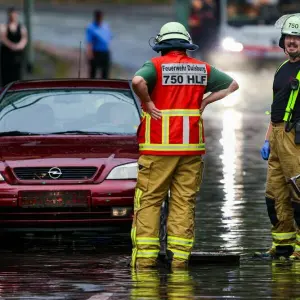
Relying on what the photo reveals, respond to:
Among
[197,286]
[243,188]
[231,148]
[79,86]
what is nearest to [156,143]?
[197,286]

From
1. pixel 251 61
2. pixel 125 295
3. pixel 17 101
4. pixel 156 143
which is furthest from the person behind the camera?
pixel 251 61

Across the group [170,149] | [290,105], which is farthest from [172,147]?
[290,105]

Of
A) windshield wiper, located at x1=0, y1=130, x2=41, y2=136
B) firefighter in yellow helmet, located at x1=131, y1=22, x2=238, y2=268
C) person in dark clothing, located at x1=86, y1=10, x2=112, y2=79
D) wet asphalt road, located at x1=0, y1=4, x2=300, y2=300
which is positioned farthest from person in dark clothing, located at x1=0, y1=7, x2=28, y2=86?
firefighter in yellow helmet, located at x1=131, y1=22, x2=238, y2=268

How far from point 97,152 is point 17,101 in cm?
163

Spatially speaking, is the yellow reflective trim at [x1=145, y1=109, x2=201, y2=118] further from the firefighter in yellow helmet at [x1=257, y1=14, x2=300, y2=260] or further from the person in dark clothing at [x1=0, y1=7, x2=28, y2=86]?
the person in dark clothing at [x1=0, y1=7, x2=28, y2=86]

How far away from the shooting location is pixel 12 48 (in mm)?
30031

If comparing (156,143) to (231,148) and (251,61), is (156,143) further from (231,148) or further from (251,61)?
(251,61)

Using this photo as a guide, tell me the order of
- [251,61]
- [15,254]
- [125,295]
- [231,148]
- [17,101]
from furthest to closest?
1. [251,61]
2. [231,148]
3. [17,101]
4. [15,254]
5. [125,295]

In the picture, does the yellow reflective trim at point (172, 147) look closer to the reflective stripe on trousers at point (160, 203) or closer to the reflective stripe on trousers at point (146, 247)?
the reflective stripe on trousers at point (160, 203)

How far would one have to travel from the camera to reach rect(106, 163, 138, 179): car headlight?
462 inches

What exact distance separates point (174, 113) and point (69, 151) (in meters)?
1.83

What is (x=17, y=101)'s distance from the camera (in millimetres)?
13281

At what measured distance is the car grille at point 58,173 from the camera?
11.7 metres

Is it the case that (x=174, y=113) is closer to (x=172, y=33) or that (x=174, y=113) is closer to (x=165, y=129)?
(x=165, y=129)
